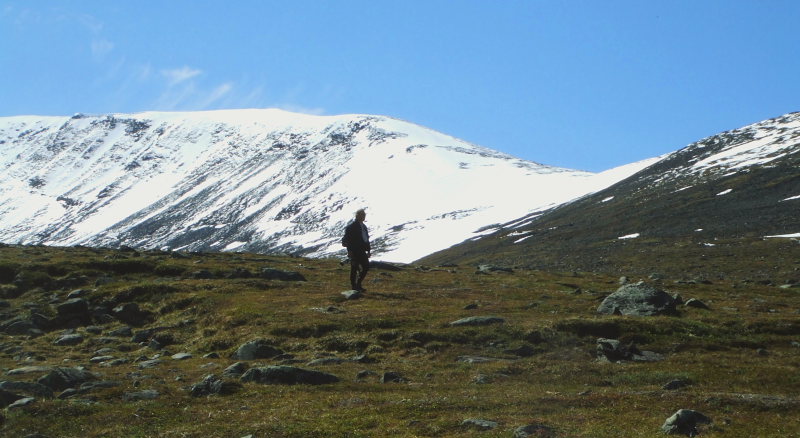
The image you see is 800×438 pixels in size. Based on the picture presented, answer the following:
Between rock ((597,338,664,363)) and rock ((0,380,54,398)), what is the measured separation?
13111 mm

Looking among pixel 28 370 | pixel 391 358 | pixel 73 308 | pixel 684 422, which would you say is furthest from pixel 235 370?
pixel 73 308

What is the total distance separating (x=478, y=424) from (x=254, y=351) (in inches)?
378

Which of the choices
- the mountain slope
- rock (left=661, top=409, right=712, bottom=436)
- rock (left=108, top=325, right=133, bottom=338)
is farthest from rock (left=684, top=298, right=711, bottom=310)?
the mountain slope

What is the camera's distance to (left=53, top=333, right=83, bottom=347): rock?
24578mm

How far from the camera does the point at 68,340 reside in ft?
81.4

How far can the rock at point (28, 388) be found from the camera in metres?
16.2

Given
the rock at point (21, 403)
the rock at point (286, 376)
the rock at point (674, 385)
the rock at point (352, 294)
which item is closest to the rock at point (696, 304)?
the rock at point (674, 385)

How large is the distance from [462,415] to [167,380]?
7627 millimetres

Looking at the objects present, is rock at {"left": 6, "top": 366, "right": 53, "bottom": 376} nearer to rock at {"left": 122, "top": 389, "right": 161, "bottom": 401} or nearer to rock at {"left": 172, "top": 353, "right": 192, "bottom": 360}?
rock at {"left": 172, "top": 353, "right": 192, "bottom": 360}

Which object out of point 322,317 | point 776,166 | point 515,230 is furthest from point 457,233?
point 322,317

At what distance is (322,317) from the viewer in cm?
2488

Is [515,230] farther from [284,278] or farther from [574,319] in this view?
[574,319]

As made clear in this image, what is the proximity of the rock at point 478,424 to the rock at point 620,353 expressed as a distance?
7191 millimetres

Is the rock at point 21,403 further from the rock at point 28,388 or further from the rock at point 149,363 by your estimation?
the rock at point 149,363
